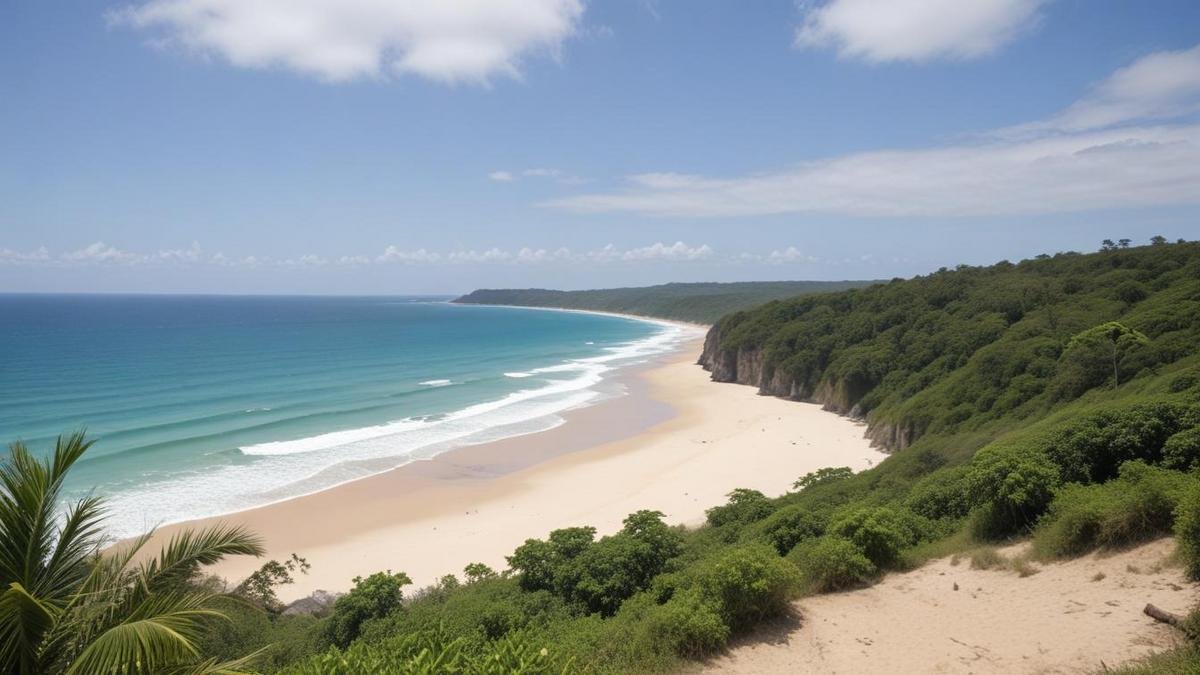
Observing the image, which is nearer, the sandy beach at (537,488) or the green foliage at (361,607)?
the green foliage at (361,607)

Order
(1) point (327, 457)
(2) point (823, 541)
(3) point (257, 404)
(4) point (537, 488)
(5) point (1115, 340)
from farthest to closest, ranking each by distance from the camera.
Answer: (3) point (257, 404)
(1) point (327, 457)
(4) point (537, 488)
(5) point (1115, 340)
(2) point (823, 541)

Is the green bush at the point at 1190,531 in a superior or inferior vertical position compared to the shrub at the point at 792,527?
superior

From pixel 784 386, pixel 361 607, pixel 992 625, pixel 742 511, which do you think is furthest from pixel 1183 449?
pixel 784 386

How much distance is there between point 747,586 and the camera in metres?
9.39

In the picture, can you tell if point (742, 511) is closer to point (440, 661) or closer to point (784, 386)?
point (440, 661)

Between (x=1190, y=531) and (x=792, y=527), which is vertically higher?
(x=1190, y=531)

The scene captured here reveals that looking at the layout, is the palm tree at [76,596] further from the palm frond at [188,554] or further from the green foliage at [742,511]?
the green foliage at [742,511]

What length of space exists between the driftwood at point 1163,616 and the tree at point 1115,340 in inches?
632

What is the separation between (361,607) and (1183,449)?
16273mm

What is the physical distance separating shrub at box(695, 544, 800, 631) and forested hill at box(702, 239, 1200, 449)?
18.6 meters

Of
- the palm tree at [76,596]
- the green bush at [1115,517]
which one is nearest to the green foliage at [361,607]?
the palm tree at [76,596]

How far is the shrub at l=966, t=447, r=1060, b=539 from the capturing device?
12562 millimetres

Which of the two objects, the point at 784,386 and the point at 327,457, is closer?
the point at 327,457

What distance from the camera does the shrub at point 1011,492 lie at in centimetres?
1256
